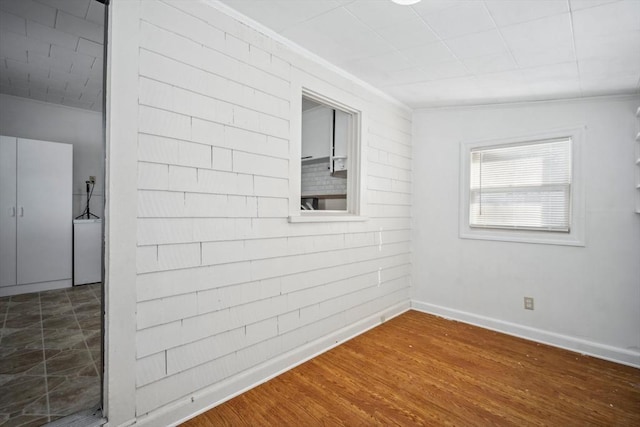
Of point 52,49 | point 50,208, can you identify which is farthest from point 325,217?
point 50,208

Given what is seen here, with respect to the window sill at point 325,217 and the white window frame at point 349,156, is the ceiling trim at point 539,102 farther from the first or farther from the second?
the window sill at point 325,217

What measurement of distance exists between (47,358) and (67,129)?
3972 millimetres

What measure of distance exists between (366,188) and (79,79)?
12.5 ft

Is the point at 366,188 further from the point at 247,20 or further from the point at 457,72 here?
the point at 247,20

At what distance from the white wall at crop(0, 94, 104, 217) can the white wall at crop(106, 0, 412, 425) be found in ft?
14.8

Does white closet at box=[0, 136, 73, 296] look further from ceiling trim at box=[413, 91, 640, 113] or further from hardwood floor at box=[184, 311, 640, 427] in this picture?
ceiling trim at box=[413, 91, 640, 113]

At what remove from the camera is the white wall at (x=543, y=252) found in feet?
9.27

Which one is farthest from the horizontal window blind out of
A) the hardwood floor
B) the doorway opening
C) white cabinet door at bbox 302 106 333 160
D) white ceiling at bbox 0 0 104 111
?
white ceiling at bbox 0 0 104 111

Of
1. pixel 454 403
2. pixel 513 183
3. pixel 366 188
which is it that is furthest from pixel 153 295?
pixel 513 183

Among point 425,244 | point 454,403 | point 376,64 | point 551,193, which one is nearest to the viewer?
point 454,403

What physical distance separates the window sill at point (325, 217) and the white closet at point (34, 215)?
4117 mm

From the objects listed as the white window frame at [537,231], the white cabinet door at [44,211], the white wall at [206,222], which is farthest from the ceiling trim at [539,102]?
the white cabinet door at [44,211]

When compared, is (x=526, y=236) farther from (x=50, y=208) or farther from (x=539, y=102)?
(x=50, y=208)

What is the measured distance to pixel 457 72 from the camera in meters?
2.79
